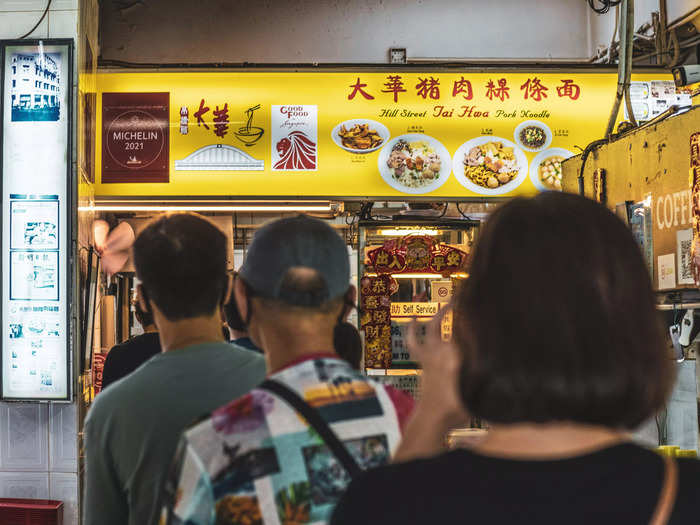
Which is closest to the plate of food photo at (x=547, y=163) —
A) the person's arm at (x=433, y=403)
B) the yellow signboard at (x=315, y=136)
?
the yellow signboard at (x=315, y=136)

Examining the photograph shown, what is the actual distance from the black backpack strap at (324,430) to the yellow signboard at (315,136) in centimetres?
388

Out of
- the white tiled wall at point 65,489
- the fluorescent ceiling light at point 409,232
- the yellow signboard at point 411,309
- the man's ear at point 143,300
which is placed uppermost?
the fluorescent ceiling light at point 409,232

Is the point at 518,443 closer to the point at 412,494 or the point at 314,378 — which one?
the point at 412,494

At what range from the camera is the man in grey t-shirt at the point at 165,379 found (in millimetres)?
1752

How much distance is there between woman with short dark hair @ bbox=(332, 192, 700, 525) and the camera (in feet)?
3.05

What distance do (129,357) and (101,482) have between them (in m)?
1.64

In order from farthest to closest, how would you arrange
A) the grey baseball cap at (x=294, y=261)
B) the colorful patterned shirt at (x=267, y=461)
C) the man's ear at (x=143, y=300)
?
the man's ear at (x=143, y=300) < the grey baseball cap at (x=294, y=261) < the colorful patterned shirt at (x=267, y=461)

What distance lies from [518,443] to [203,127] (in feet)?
14.9

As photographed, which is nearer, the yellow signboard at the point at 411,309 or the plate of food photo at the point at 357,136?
the plate of food photo at the point at 357,136

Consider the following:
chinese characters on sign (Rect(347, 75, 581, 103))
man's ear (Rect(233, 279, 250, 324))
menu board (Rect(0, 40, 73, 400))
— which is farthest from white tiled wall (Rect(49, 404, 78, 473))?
man's ear (Rect(233, 279, 250, 324))

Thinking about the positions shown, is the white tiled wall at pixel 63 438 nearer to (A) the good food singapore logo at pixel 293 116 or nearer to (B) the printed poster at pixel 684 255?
(A) the good food singapore logo at pixel 293 116

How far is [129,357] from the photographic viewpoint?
11.1ft

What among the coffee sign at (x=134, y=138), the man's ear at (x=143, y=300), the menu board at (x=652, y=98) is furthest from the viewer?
the coffee sign at (x=134, y=138)

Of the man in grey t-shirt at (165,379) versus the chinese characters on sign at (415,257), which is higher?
the chinese characters on sign at (415,257)
